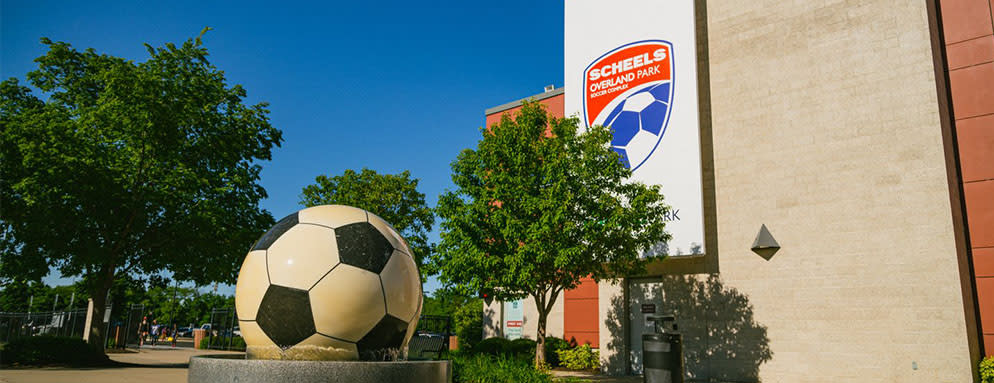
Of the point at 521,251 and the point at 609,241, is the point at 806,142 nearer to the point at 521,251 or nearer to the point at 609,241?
the point at 609,241

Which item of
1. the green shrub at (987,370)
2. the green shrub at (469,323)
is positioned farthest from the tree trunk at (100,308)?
the green shrub at (987,370)

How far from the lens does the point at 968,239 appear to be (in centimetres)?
1520

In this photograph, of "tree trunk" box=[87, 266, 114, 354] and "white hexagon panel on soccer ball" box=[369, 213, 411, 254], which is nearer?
"white hexagon panel on soccer ball" box=[369, 213, 411, 254]

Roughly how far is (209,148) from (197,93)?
5.85 feet

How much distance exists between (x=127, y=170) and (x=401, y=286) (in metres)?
15.1

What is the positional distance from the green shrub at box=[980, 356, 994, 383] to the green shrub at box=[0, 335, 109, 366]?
2357 centimetres

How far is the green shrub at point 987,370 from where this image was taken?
1369 centimetres

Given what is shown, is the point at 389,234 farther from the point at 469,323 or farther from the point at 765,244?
the point at 469,323

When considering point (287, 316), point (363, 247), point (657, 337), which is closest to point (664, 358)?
point (657, 337)

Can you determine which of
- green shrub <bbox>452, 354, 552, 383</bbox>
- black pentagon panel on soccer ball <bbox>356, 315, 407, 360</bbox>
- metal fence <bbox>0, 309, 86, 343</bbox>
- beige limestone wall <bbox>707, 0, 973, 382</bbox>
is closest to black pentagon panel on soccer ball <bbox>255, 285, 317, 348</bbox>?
black pentagon panel on soccer ball <bbox>356, 315, 407, 360</bbox>

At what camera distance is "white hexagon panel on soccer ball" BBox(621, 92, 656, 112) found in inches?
746

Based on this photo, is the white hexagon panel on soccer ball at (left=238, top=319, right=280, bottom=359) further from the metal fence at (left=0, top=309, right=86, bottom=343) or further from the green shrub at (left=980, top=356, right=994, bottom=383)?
the metal fence at (left=0, top=309, right=86, bottom=343)

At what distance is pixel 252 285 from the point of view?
503 cm

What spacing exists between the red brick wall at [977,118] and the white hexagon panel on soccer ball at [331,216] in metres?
16.7
